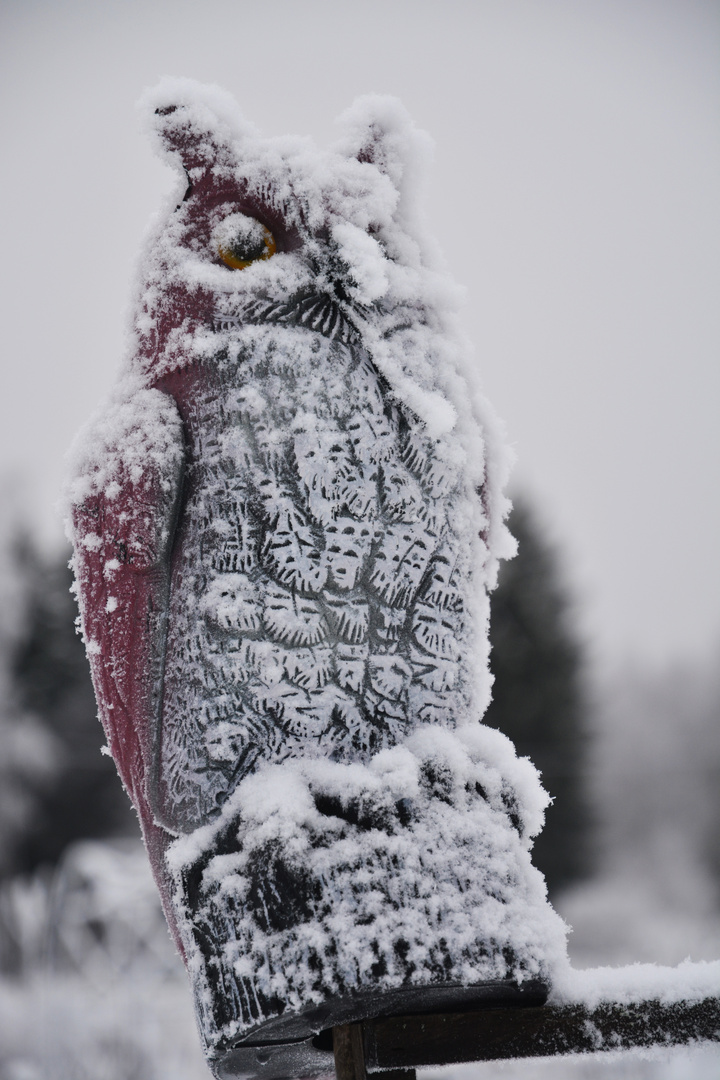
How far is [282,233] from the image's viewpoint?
3.35ft

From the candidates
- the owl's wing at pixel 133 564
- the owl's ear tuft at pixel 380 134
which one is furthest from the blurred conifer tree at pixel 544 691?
the owl's wing at pixel 133 564

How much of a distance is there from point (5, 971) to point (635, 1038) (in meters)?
6.90

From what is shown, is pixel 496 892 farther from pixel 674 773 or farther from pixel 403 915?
pixel 674 773

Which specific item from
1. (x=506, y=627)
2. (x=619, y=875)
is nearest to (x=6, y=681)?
(x=506, y=627)

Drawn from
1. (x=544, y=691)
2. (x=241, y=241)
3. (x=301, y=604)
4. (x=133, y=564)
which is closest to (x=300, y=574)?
(x=301, y=604)

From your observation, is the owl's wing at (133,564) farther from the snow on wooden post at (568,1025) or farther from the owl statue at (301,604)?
the snow on wooden post at (568,1025)

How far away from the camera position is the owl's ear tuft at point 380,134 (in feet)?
3.43

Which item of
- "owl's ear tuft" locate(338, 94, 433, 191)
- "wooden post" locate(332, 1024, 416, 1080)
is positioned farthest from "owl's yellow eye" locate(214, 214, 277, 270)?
"wooden post" locate(332, 1024, 416, 1080)

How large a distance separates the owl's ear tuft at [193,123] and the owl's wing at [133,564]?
0.28 m

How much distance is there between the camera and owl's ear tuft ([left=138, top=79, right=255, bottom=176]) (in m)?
0.98

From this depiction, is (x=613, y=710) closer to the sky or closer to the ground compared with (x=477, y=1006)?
closer to the sky

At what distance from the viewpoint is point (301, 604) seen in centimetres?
93

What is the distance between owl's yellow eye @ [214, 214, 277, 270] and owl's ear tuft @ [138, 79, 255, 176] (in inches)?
2.5

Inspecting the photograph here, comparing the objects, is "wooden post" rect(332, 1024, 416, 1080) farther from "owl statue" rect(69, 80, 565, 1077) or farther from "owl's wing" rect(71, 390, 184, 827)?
"owl's wing" rect(71, 390, 184, 827)
